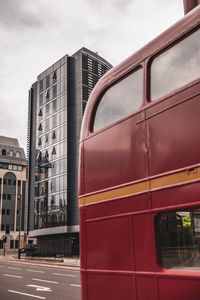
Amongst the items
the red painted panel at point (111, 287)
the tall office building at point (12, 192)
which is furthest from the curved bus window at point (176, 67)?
the tall office building at point (12, 192)

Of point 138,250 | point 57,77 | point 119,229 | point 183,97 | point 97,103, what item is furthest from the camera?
point 57,77

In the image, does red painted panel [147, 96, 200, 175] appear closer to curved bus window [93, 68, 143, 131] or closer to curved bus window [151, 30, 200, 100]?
curved bus window [151, 30, 200, 100]

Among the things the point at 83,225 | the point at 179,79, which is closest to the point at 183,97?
the point at 179,79

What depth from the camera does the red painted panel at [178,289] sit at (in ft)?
10.3

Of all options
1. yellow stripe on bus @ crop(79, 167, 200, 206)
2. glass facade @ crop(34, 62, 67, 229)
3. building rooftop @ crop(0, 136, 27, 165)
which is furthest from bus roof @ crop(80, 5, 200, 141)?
building rooftop @ crop(0, 136, 27, 165)

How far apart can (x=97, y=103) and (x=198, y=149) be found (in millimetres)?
2050

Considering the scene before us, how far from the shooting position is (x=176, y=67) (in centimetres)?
381

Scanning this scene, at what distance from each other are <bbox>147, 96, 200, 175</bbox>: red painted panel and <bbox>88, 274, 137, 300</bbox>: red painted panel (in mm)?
1257

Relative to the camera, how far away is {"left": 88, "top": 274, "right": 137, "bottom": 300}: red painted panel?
387 cm

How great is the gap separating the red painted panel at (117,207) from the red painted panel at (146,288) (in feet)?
2.34

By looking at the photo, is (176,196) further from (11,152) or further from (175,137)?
(11,152)

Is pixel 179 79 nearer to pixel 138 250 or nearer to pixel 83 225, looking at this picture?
pixel 138 250

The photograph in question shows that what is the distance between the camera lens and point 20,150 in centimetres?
8181

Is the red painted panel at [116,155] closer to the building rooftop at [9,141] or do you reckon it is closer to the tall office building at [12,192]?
the tall office building at [12,192]
